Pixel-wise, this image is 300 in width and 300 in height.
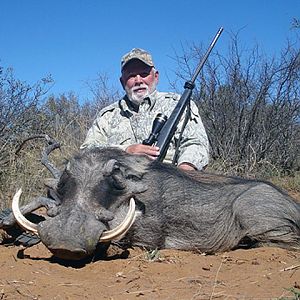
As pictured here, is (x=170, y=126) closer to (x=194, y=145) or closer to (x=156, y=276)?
(x=194, y=145)

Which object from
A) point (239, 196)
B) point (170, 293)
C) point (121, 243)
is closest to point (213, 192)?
point (239, 196)

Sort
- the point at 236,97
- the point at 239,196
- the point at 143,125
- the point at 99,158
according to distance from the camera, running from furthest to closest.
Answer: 1. the point at 236,97
2. the point at 143,125
3. the point at 239,196
4. the point at 99,158

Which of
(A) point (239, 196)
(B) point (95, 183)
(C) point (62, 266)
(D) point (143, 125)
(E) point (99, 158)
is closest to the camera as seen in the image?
(C) point (62, 266)

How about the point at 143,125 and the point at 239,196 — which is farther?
the point at 143,125

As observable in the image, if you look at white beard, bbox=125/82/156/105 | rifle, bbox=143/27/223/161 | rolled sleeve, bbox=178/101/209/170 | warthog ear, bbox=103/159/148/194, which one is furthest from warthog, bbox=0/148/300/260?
white beard, bbox=125/82/156/105

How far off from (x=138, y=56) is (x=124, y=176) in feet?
7.40

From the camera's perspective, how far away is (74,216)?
3.82 metres

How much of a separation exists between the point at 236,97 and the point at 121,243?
6335 millimetres

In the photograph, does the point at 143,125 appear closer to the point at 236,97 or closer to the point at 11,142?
the point at 11,142

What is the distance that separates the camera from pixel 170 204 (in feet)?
15.1

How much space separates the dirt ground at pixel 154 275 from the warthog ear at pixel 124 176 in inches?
19.0

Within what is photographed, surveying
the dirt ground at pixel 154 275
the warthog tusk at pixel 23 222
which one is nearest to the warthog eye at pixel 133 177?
the dirt ground at pixel 154 275

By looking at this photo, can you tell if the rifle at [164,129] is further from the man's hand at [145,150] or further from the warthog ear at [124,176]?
the warthog ear at [124,176]

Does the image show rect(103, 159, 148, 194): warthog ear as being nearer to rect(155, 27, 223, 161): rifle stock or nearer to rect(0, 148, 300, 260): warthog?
rect(0, 148, 300, 260): warthog
